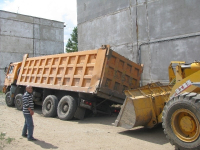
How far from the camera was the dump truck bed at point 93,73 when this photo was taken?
7641 mm

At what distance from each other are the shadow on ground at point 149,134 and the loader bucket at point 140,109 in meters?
0.32

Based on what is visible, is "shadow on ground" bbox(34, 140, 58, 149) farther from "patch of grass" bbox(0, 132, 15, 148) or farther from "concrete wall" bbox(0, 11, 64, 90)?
"concrete wall" bbox(0, 11, 64, 90)

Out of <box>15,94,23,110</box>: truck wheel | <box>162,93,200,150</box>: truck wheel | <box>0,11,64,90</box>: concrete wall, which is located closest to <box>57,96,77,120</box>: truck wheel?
<box>15,94,23,110</box>: truck wheel

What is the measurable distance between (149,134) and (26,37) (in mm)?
25247

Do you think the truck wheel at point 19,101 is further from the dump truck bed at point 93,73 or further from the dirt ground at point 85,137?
the dirt ground at point 85,137

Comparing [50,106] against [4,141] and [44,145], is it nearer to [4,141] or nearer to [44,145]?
[4,141]

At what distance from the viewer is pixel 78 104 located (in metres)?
8.45

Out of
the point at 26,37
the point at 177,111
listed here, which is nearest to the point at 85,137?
the point at 177,111

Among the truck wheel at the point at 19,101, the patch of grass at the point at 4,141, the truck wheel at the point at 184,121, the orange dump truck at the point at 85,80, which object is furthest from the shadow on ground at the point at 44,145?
the truck wheel at the point at 19,101

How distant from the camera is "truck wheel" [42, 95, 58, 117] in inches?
366

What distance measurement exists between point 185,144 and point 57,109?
18.8 ft

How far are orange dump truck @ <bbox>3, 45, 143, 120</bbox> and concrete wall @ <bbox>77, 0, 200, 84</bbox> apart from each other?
8.16 ft

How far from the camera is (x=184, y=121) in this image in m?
4.50

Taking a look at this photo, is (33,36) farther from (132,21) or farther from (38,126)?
(38,126)
